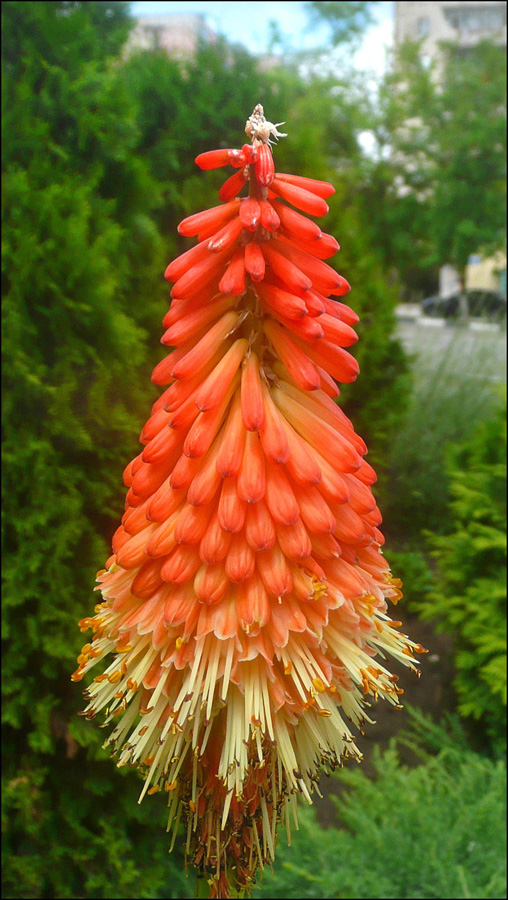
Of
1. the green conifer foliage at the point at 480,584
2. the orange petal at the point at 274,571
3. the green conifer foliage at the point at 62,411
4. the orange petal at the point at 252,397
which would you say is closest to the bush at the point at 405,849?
the green conifer foliage at the point at 480,584

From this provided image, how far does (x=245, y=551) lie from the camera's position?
807 millimetres

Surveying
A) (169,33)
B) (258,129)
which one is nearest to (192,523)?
(258,129)

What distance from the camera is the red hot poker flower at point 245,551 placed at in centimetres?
78

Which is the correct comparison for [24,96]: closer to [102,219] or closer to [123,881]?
[102,219]

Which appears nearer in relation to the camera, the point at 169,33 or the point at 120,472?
the point at 120,472

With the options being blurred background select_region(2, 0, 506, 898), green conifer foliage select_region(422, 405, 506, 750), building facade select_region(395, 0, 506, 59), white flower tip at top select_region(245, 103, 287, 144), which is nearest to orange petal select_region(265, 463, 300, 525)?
white flower tip at top select_region(245, 103, 287, 144)

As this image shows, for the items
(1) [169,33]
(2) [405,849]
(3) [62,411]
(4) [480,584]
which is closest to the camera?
(3) [62,411]

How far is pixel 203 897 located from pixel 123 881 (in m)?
2.37

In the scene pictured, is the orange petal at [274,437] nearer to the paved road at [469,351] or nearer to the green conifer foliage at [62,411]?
the green conifer foliage at [62,411]

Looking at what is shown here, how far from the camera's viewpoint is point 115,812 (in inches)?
117

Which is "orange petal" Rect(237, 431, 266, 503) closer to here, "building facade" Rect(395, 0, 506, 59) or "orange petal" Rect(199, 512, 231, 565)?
"orange petal" Rect(199, 512, 231, 565)

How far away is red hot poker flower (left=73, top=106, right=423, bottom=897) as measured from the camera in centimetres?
78

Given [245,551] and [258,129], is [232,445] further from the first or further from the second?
[258,129]

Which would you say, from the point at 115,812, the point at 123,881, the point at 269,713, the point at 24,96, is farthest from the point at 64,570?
the point at 269,713
